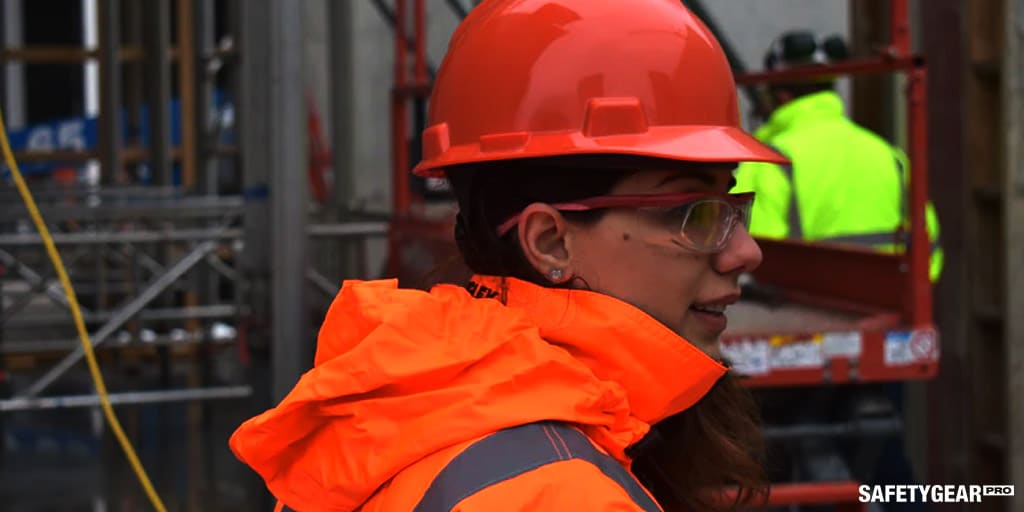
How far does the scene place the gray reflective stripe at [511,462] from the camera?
4.52ft

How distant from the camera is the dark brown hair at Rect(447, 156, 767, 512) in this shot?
166 cm

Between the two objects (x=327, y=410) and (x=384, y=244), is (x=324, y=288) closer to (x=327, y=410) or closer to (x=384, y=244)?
(x=384, y=244)

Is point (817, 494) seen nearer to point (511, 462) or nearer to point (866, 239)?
point (866, 239)

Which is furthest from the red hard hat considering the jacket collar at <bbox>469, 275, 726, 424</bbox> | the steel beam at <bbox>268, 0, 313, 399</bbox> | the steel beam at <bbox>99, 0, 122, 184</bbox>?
the steel beam at <bbox>99, 0, 122, 184</bbox>

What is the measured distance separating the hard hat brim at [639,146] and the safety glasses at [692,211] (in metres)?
0.04

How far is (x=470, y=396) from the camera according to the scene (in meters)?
1.46

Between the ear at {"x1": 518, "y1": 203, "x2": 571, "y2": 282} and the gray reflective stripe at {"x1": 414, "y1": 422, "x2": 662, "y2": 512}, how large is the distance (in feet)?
0.76

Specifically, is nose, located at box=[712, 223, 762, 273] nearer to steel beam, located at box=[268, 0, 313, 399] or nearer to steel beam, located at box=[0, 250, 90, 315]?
steel beam, located at box=[268, 0, 313, 399]

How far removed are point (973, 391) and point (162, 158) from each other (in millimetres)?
7525

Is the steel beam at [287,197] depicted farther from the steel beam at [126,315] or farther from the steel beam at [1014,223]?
the steel beam at [1014,223]

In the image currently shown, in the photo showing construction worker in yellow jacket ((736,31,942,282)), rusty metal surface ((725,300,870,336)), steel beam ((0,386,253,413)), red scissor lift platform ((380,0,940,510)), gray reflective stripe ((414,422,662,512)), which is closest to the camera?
gray reflective stripe ((414,422,662,512))

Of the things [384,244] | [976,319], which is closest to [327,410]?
[976,319]

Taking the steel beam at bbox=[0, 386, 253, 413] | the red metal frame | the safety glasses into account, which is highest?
the safety glasses

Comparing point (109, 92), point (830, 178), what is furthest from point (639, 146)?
point (109, 92)
